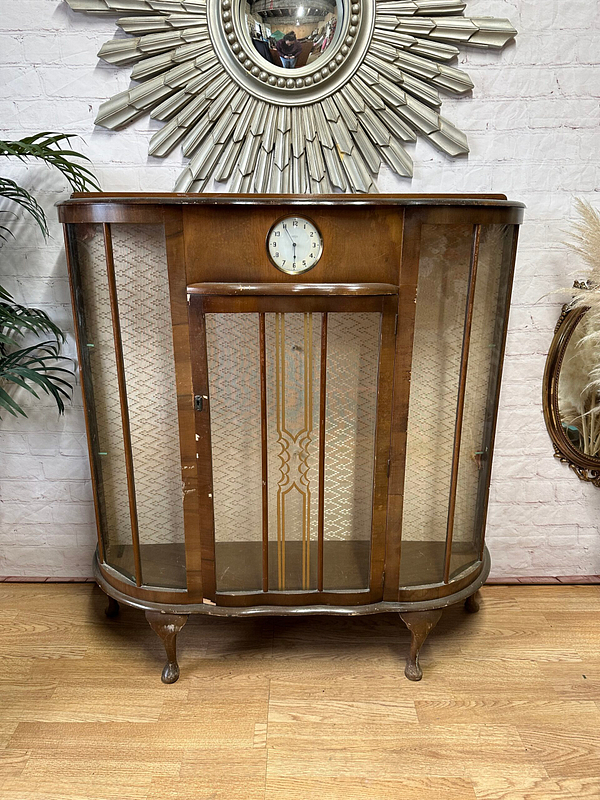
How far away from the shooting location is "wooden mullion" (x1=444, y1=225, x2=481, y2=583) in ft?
4.10

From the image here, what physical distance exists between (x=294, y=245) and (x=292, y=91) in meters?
0.61

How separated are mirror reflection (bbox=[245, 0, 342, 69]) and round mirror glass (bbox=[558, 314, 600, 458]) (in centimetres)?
110

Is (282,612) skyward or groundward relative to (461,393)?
groundward

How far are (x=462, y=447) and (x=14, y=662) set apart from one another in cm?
135

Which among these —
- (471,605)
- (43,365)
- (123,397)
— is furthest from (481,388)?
(43,365)

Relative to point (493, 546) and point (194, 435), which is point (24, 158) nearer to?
point (194, 435)

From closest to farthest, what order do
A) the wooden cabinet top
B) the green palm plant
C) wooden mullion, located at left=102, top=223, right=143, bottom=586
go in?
the wooden cabinet top, wooden mullion, located at left=102, top=223, right=143, bottom=586, the green palm plant

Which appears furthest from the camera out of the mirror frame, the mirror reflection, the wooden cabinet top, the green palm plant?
the mirror frame

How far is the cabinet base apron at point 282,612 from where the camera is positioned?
55.2 inches

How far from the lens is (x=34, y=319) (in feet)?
4.74

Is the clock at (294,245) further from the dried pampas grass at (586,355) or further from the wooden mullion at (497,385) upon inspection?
the dried pampas grass at (586,355)

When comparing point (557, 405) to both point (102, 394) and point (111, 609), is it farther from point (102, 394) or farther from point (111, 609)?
point (111, 609)

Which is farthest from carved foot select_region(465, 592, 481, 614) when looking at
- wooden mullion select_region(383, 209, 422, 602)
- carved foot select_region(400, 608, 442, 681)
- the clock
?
the clock

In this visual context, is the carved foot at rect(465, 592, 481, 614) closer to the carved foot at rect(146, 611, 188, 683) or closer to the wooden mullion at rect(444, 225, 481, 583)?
the wooden mullion at rect(444, 225, 481, 583)
